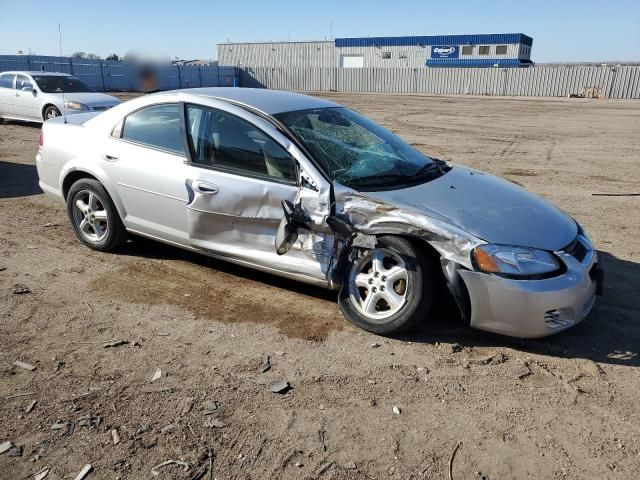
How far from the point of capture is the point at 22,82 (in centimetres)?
1467

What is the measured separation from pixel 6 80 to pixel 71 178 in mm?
12263

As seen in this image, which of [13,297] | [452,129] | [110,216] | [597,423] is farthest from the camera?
[452,129]

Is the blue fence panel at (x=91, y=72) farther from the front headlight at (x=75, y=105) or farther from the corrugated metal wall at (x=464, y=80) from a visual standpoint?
the front headlight at (x=75, y=105)

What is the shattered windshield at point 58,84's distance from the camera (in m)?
14.3

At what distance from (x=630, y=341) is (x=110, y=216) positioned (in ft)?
14.6

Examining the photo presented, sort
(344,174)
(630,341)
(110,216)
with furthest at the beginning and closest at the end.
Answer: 1. (110,216)
2. (344,174)
3. (630,341)

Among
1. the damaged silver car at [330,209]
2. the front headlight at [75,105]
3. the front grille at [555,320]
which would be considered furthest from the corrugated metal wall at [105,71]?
the front grille at [555,320]

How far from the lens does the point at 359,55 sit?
2347 inches

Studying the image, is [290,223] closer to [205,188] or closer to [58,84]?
[205,188]

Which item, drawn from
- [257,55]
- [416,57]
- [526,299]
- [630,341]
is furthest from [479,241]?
[257,55]

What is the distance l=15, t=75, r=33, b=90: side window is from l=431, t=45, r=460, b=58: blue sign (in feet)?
159

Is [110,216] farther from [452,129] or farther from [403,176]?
[452,129]

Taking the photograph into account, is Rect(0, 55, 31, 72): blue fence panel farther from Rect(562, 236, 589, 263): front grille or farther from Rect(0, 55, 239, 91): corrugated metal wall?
Rect(562, 236, 589, 263): front grille

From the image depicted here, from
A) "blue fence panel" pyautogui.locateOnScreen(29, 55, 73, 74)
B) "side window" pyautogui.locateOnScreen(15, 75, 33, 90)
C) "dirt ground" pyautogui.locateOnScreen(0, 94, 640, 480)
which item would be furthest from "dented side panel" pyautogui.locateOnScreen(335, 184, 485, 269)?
"blue fence panel" pyautogui.locateOnScreen(29, 55, 73, 74)
